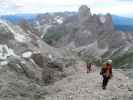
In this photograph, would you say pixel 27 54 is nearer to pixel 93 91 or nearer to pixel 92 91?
pixel 92 91

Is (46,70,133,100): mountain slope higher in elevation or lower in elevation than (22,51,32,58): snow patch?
lower

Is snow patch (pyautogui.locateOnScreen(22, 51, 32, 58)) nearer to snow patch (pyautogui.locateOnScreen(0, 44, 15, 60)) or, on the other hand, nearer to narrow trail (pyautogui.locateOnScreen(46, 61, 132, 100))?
snow patch (pyautogui.locateOnScreen(0, 44, 15, 60))

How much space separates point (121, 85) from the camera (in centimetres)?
2491

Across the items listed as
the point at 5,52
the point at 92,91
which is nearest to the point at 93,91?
the point at 92,91

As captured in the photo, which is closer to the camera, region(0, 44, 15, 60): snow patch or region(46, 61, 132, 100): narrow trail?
region(46, 61, 132, 100): narrow trail

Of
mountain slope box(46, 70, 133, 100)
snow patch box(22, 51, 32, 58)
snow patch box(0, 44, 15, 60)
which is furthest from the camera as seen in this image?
snow patch box(22, 51, 32, 58)

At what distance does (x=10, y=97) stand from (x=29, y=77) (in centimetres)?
875

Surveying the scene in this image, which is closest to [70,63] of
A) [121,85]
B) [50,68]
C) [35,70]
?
[50,68]

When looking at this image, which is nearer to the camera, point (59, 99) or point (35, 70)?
point (59, 99)

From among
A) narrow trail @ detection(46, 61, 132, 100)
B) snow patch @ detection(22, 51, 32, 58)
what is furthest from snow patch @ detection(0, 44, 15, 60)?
narrow trail @ detection(46, 61, 132, 100)

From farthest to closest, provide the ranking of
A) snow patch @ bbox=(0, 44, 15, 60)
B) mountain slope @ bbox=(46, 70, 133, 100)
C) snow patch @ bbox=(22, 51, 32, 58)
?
snow patch @ bbox=(22, 51, 32, 58), snow patch @ bbox=(0, 44, 15, 60), mountain slope @ bbox=(46, 70, 133, 100)

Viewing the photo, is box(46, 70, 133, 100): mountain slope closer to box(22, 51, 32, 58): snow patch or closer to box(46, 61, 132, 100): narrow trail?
box(46, 61, 132, 100): narrow trail

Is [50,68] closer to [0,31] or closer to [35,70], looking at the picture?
[35,70]

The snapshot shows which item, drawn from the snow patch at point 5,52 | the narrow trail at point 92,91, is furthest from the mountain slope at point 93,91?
the snow patch at point 5,52
